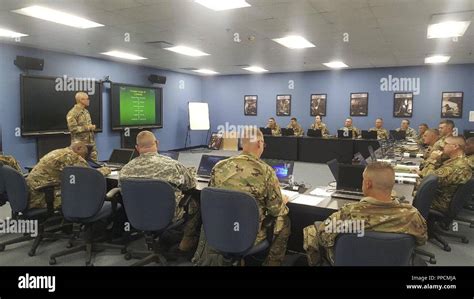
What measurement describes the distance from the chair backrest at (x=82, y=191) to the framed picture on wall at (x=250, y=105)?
9595 mm

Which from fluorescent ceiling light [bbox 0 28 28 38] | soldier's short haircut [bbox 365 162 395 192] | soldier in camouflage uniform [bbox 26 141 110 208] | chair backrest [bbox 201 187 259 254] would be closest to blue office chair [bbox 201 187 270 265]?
chair backrest [bbox 201 187 259 254]

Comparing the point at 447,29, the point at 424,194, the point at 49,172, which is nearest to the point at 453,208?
the point at 424,194

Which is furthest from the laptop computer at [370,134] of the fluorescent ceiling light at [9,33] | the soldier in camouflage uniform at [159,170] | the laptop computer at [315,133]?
the fluorescent ceiling light at [9,33]

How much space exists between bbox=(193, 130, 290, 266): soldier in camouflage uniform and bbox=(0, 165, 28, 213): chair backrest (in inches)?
71.8

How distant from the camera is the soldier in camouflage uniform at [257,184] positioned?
2432 millimetres

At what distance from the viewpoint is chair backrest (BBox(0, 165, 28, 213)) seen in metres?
3.18

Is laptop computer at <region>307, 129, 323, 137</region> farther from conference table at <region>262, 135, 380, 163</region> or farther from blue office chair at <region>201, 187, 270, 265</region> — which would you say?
blue office chair at <region>201, 187, 270, 265</region>

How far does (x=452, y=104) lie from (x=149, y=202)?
965 cm

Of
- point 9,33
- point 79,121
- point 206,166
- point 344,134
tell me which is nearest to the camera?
point 206,166

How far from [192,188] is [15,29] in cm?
456

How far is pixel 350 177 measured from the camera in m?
3.05

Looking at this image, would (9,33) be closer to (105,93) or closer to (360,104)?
(105,93)

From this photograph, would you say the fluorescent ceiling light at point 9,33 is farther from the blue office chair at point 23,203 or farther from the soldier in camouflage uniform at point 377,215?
the soldier in camouflage uniform at point 377,215

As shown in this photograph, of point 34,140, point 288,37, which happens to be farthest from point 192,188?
point 34,140
